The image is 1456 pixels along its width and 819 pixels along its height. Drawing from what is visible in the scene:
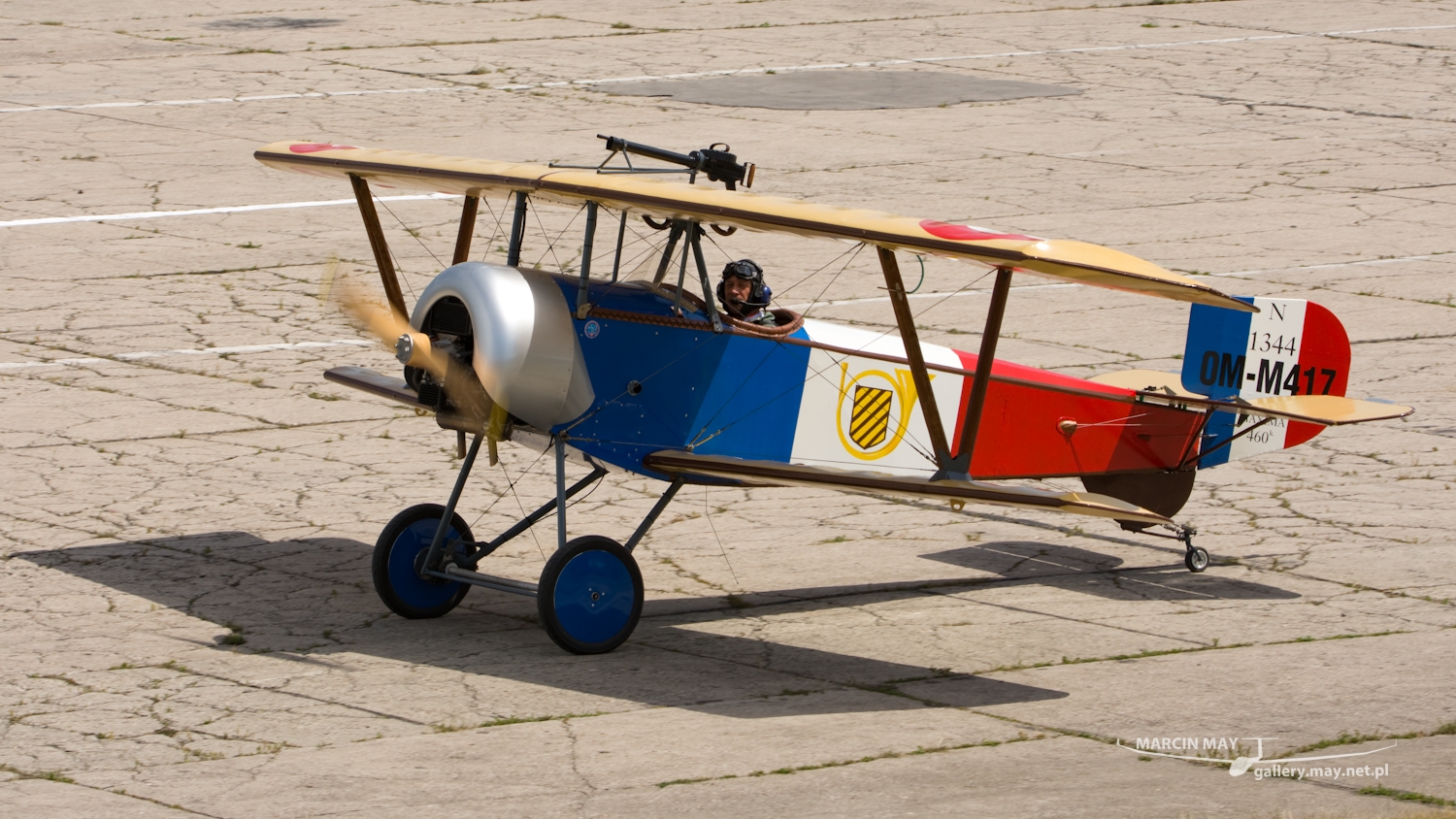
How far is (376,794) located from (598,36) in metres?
23.1

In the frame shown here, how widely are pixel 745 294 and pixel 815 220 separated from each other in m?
1.37

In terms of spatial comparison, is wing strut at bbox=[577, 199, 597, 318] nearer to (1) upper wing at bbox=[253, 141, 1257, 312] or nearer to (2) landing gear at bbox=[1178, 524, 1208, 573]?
(1) upper wing at bbox=[253, 141, 1257, 312]

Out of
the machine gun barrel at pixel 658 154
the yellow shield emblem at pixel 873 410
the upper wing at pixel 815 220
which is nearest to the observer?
the upper wing at pixel 815 220

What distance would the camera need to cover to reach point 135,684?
8359mm

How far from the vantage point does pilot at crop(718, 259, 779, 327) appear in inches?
372

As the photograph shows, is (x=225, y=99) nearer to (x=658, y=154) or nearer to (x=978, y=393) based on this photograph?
(x=658, y=154)

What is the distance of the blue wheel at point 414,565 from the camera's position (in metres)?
A: 9.38

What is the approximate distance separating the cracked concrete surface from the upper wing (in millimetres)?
1047

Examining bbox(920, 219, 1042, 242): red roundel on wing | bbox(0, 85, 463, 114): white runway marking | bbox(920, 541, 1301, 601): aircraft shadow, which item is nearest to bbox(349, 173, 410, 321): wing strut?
bbox(920, 219, 1042, 242): red roundel on wing

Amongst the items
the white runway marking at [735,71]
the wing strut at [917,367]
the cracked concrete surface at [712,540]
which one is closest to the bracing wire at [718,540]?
the cracked concrete surface at [712,540]

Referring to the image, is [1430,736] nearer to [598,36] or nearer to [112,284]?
[112,284]

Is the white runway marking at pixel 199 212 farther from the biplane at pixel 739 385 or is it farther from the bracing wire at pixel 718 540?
the biplane at pixel 739 385

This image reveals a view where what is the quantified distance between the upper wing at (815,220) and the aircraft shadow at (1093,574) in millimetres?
1861

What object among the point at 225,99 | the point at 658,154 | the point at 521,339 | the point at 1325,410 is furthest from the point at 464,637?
the point at 225,99
